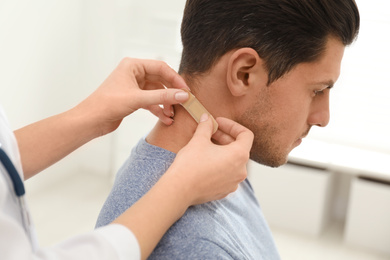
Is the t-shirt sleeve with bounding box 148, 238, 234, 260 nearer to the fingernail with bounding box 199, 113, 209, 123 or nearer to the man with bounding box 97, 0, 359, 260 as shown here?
the man with bounding box 97, 0, 359, 260

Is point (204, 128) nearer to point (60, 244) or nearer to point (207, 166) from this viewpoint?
point (207, 166)

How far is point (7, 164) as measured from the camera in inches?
29.6

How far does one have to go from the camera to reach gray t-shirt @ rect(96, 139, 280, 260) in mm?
922

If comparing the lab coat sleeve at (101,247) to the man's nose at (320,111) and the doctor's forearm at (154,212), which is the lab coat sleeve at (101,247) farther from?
the man's nose at (320,111)

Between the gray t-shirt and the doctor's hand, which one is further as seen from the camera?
the gray t-shirt

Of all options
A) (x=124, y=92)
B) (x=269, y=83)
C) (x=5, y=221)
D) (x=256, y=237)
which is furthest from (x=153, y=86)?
(x=5, y=221)

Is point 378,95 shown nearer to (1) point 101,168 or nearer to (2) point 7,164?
(1) point 101,168

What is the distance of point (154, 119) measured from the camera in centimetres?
338

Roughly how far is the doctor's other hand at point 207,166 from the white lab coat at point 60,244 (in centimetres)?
13

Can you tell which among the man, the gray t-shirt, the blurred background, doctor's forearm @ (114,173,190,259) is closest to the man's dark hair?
the man

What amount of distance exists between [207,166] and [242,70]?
26cm

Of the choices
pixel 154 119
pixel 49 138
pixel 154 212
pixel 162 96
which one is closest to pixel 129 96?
pixel 162 96

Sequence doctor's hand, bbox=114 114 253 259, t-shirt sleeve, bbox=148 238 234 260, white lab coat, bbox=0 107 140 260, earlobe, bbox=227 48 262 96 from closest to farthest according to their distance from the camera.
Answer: white lab coat, bbox=0 107 140 260, doctor's hand, bbox=114 114 253 259, t-shirt sleeve, bbox=148 238 234 260, earlobe, bbox=227 48 262 96

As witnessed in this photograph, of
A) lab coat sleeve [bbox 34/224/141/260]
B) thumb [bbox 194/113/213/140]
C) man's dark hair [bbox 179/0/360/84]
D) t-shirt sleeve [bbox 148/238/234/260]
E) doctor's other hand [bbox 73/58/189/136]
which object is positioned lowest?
t-shirt sleeve [bbox 148/238/234/260]
